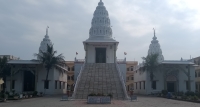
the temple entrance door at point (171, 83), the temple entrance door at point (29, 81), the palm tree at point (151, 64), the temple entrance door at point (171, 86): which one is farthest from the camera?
the temple entrance door at point (171, 86)

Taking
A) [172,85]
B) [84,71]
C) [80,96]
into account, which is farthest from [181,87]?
[80,96]

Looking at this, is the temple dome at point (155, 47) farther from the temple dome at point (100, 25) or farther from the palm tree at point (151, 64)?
the palm tree at point (151, 64)

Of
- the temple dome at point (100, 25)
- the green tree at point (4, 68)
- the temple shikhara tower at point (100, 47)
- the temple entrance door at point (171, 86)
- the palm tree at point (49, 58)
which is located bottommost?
the temple entrance door at point (171, 86)

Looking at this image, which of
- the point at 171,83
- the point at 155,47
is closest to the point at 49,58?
the point at 171,83

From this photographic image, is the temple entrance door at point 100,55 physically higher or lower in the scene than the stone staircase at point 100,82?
higher

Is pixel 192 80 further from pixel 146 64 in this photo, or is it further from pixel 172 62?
pixel 146 64

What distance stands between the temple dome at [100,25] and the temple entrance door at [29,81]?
12898 millimetres

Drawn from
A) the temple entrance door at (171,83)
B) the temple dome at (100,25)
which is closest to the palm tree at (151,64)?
the temple entrance door at (171,83)

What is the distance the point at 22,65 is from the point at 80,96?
14.8m

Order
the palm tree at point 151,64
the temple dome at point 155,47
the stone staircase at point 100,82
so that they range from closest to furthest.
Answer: the stone staircase at point 100,82 → the palm tree at point 151,64 → the temple dome at point 155,47

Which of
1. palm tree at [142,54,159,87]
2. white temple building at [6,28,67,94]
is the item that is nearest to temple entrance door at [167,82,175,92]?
palm tree at [142,54,159,87]

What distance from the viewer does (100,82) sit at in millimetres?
30000

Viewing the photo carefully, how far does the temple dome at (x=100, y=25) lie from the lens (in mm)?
46281

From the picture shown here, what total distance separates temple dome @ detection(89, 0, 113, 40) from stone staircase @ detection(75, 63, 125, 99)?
1085 centimetres
